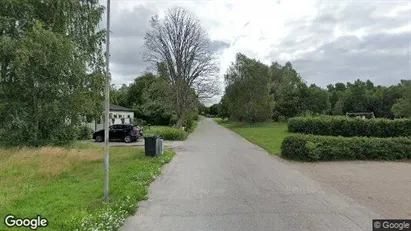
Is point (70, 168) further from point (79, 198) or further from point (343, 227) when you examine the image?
point (343, 227)

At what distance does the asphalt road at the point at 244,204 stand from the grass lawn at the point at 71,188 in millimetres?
442

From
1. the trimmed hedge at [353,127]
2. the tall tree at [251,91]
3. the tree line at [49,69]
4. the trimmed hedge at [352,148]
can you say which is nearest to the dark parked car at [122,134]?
the tree line at [49,69]

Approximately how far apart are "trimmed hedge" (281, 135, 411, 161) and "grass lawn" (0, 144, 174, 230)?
20.5 feet

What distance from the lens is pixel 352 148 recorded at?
1585 cm

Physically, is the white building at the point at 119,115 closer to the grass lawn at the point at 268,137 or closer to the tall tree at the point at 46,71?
the grass lawn at the point at 268,137

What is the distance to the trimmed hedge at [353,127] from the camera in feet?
72.0

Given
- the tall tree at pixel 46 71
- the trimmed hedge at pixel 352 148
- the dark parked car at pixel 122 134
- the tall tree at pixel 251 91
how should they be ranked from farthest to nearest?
the tall tree at pixel 251 91
the dark parked car at pixel 122 134
the tall tree at pixel 46 71
the trimmed hedge at pixel 352 148

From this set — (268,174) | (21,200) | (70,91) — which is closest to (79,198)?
(21,200)

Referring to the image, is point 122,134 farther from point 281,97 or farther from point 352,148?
point 281,97

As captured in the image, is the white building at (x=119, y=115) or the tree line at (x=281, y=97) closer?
the white building at (x=119, y=115)

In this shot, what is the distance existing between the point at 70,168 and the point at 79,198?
4.76 metres

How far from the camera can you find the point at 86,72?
69.1 ft

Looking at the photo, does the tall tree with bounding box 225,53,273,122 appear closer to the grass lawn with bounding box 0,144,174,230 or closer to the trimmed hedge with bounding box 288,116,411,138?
the trimmed hedge with bounding box 288,116,411,138

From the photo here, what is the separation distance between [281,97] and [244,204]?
5906 cm
